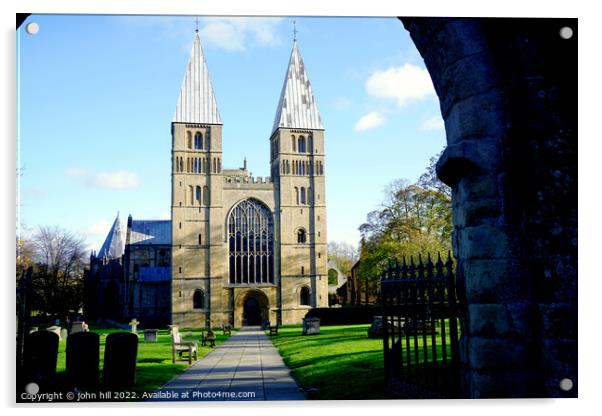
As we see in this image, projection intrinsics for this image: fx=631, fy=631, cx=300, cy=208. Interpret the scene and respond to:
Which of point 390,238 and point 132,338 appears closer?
point 132,338

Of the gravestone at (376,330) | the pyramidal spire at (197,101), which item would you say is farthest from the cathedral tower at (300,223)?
the gravestone at (376,330)

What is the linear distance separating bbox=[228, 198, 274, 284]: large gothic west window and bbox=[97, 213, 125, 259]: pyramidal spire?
21.9m

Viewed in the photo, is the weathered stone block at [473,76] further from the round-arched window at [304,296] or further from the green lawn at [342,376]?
the round-arched window at [304,296]

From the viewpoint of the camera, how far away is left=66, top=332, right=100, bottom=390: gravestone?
722 cm

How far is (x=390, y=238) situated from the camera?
94.6 feet

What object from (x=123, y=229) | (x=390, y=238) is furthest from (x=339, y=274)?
(x=390, y=238)

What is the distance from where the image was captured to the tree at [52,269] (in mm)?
13097

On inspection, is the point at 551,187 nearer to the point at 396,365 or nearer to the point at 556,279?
the point at 556,279

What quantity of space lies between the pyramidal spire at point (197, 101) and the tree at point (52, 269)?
14.3 meters

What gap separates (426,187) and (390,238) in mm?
3078

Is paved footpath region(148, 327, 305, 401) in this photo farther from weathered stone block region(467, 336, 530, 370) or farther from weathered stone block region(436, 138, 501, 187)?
weathered stone block region(436, 138, 501, 187)

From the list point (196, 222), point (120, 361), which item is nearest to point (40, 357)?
point (120, 361)

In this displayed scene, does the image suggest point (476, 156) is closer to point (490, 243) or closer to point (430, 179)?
point (490, 243)
